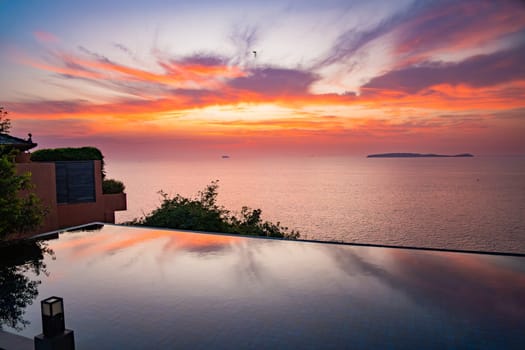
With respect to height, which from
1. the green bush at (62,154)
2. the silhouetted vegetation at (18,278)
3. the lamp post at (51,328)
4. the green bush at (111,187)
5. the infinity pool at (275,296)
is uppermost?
the green bush at (62,154)

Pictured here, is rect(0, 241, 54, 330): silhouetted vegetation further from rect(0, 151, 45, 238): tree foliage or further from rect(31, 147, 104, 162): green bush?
rect(31, 147, 104, 162): green bush

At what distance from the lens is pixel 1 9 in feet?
26.3

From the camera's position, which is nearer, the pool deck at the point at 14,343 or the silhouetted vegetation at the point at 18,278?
the pool deck at the point at 14,343

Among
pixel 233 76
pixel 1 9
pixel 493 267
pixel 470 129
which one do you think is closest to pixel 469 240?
pixel 470 129

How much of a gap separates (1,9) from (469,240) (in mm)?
25506

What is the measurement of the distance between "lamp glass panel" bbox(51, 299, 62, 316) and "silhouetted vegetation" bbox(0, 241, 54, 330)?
3.67 ft

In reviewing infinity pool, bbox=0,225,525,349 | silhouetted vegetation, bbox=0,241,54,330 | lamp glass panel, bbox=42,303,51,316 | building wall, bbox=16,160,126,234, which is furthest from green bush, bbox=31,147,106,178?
lamp glass panel, bbox=42,303,51,316

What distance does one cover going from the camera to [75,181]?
29.6 feet

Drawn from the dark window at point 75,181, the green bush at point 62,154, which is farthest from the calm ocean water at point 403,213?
the green bush at point 62,154

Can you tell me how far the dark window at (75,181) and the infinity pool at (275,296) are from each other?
3679 millimetres

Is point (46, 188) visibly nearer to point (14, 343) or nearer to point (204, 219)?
point (204, 219)

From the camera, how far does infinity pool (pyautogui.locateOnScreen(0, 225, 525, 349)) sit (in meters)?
2.66

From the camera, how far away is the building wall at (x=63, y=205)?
7715mm

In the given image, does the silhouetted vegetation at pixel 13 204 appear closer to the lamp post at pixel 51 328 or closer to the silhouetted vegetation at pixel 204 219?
the silhouetted vegetation at pixel 204 219
